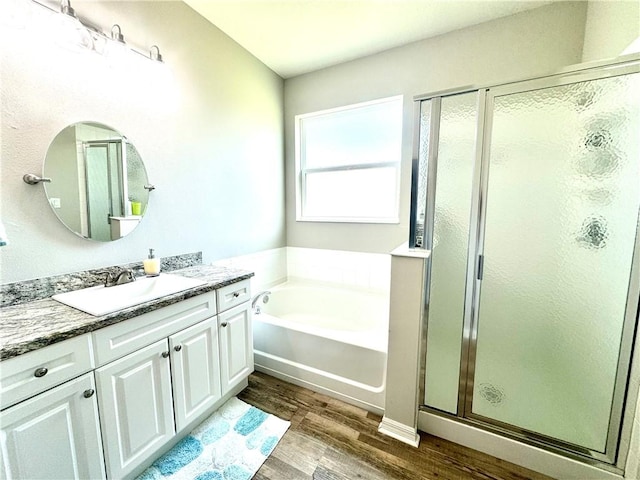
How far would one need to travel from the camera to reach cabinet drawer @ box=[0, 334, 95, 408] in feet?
2.53

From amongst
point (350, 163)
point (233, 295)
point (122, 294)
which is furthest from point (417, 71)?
point (122, 294)

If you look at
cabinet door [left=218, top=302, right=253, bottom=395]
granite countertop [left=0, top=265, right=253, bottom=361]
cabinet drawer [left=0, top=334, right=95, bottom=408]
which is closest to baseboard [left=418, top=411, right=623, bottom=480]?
cabinet door [left=218, top=302, right=253, bottom=395]

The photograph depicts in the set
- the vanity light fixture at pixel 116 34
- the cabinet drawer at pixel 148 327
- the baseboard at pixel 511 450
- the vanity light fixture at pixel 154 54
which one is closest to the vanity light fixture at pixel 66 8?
the vanity light fixture at pixel 116 34

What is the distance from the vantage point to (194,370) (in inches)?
54.2

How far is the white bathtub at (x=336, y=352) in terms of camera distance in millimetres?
1642

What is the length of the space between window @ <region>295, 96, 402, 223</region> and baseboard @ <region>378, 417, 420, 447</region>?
1626 millimetres

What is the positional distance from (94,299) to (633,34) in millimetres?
2992

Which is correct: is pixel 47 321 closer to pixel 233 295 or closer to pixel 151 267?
pixel 151 267

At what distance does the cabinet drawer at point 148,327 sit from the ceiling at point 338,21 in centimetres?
202

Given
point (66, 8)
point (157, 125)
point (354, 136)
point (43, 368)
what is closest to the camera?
point (43, 368)

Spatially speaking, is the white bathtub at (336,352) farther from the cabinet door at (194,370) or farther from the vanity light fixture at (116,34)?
the vanity light fixture at (116,34)

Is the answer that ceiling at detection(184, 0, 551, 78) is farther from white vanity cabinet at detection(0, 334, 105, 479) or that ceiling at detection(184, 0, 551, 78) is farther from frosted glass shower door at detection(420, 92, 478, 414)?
white vanity cabinet at detection(0, 334, 105, 479)

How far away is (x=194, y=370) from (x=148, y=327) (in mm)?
397

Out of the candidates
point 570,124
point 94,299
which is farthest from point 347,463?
point 570,124
